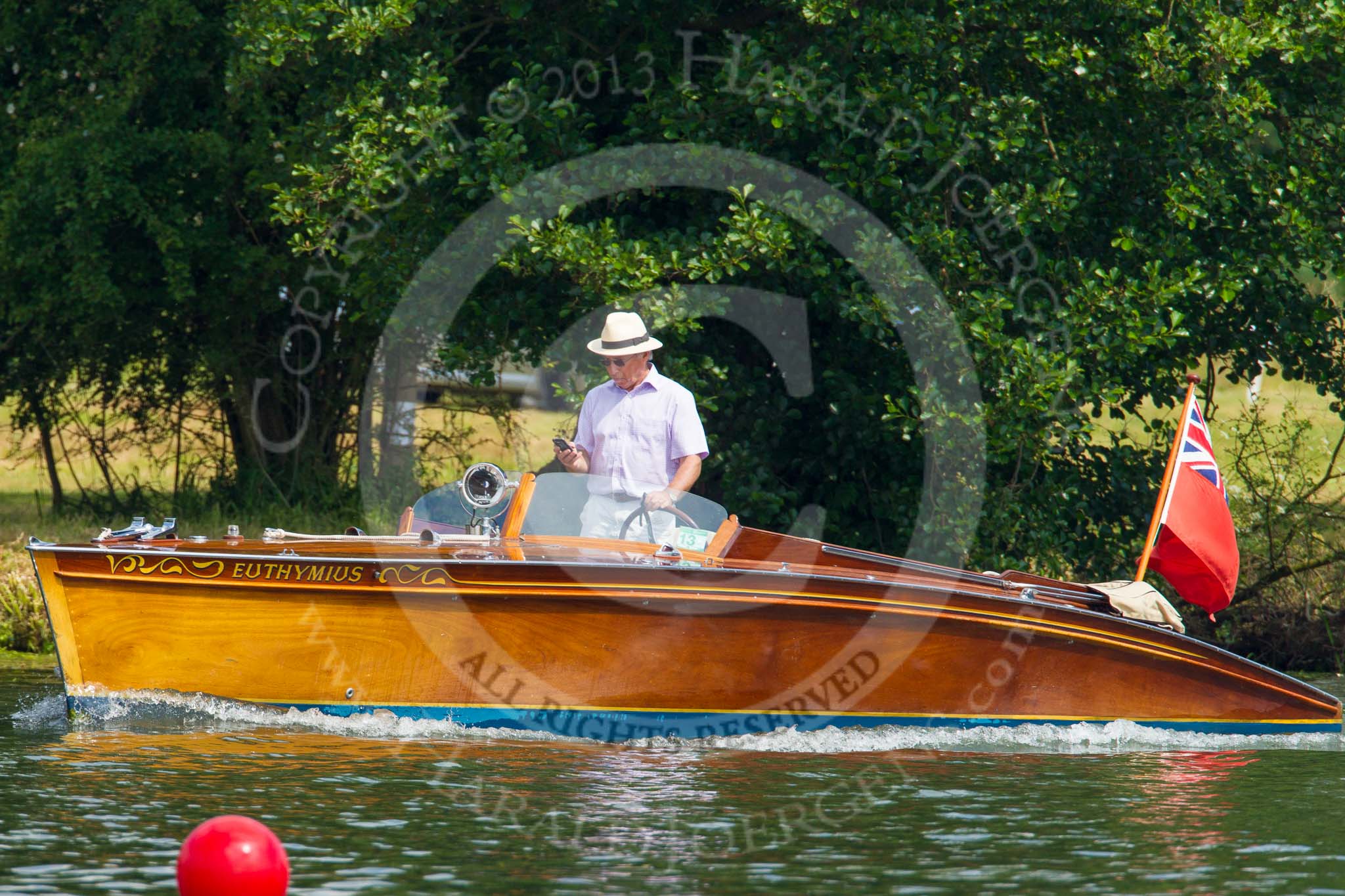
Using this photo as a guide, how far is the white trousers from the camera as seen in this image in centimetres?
781

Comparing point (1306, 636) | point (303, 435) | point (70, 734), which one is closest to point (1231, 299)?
point (1306, 636)

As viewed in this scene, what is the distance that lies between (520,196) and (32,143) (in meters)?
5.18

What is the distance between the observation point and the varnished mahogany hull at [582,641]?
721 cm

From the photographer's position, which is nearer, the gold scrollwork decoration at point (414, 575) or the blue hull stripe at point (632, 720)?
the gold scrollwork decoration at point (414, 575)

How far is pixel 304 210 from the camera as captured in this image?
1109cm

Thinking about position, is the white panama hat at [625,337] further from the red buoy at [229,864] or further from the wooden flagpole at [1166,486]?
the red buoy at [229,864]

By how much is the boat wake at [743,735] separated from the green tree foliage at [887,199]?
2942 mm

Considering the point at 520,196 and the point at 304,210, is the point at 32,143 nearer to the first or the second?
the point at 304,210

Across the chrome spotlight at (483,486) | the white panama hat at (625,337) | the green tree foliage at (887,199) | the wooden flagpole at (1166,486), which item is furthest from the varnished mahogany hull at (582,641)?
the green tree foliage at (887,199)

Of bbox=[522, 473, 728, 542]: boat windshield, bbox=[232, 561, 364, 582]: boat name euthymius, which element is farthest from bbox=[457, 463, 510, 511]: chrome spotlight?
bbox=[232, 561, 364, 582]: boat name euthymius

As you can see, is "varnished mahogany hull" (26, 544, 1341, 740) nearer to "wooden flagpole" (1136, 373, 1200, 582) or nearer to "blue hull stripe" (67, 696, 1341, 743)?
"blue hull stripe" (67, 696, 1341, 743)

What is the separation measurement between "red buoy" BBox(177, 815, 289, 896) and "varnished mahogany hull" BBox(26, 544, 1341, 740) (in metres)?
2.69

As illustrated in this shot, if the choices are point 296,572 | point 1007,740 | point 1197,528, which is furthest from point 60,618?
point 1197,528

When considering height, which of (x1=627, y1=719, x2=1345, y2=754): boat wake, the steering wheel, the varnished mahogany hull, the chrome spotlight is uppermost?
the chrome spotlight
